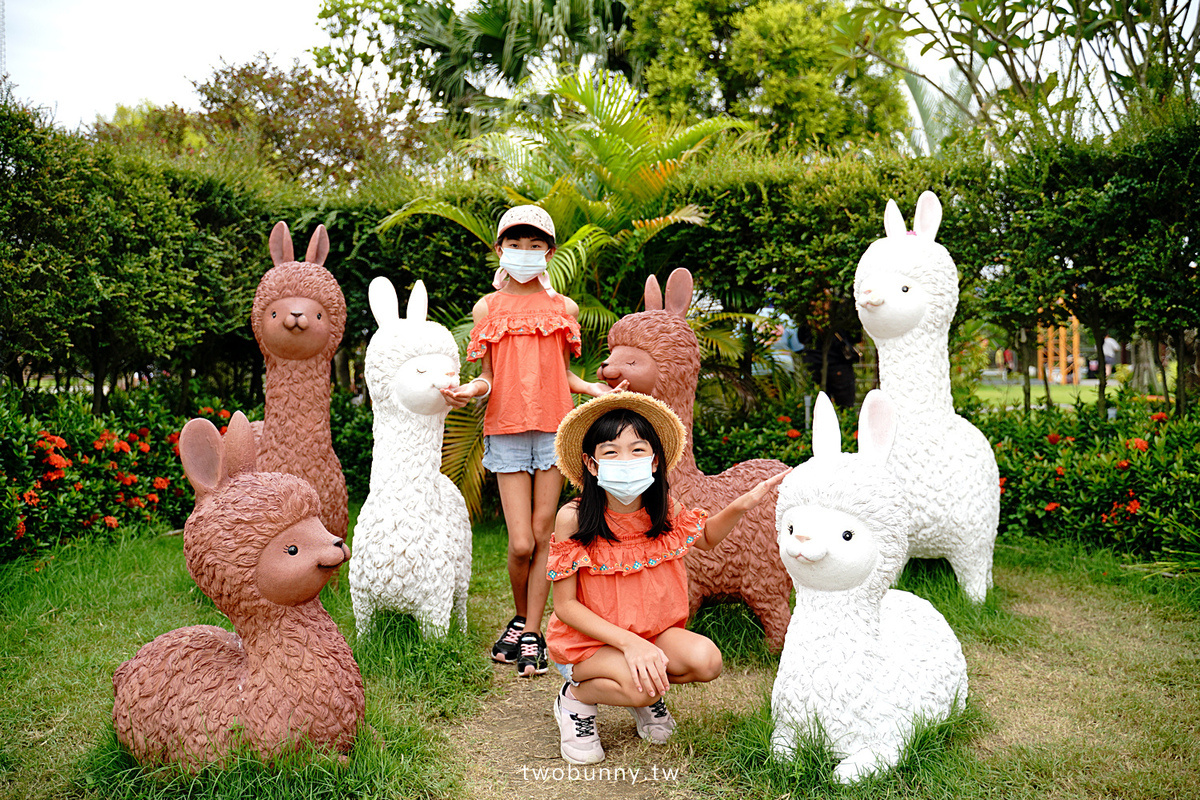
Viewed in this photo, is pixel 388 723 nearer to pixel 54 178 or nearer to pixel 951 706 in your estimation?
pixel 951 706

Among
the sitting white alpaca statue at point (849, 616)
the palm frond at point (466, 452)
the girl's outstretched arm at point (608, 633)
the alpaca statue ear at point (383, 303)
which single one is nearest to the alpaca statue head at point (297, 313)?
the alpaca statue ear at point (383, 303)

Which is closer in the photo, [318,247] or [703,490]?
[703,490]

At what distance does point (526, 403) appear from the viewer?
3.64 metres

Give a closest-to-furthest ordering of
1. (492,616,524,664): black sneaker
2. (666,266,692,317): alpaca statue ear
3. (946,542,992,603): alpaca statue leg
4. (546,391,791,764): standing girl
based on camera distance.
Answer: (546,391,791,764): standing girl < (492,616,524,664): black sneaker < (666,266,692,317): alpaca statue ear < (946,542,992,603): alpaca statue leg

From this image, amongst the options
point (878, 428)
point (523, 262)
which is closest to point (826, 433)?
point (878, 428)

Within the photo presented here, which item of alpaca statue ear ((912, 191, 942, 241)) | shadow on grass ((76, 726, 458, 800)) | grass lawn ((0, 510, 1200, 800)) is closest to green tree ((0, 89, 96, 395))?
grass lawn ((0, 510, 1200, 800))

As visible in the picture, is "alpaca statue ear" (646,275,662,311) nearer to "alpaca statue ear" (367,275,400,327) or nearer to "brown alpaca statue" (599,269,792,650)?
"brown alpaca statue" (599,269,792,650)

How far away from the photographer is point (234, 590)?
8.27 ft

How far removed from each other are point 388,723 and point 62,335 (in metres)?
3.71

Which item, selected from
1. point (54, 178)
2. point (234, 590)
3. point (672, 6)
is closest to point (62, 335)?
point (54, 178)

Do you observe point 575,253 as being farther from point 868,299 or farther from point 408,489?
point 408,489

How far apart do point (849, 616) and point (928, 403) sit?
1675 mm

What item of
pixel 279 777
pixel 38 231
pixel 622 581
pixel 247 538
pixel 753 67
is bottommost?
pixel 279 777

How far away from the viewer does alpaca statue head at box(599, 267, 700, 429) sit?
3582 millimetres
